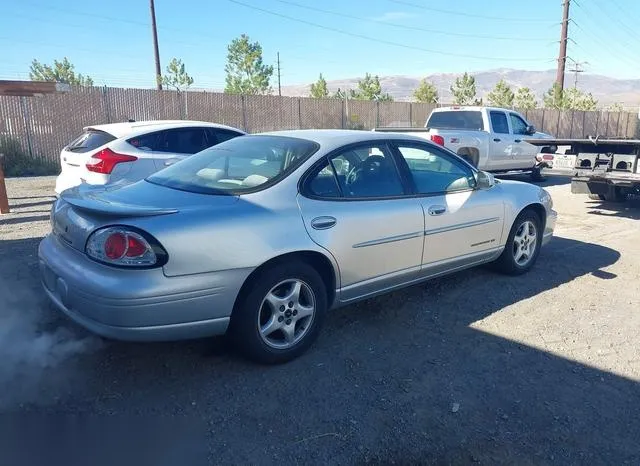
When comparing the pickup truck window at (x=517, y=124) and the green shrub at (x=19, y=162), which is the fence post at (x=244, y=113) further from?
the pickup truck window at (x=517, y=124)

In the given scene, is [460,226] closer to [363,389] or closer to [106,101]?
[363,389]

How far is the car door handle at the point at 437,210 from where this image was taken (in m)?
4.22

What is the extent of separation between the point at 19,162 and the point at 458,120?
1207cm

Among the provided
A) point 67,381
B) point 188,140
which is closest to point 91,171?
point 188,140

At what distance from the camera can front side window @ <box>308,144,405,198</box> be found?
145 inches

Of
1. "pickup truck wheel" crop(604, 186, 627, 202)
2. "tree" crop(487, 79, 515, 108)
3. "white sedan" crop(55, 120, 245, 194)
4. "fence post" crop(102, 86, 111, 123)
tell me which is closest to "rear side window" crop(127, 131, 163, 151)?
"white sedan" crop(55, 120, 245, 194)

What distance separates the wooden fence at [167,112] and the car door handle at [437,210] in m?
14.2

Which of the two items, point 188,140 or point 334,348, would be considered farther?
point 188,140

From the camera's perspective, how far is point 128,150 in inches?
278

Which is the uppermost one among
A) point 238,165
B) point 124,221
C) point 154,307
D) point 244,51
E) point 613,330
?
point 244,51

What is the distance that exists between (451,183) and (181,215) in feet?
8.33

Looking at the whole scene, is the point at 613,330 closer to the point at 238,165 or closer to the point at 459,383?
the point at 459,383

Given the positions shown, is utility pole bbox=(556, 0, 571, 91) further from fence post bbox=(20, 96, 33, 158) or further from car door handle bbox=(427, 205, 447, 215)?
car door handle bbox=(427, 205, 447, 215)

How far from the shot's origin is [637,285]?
521 centimetres
